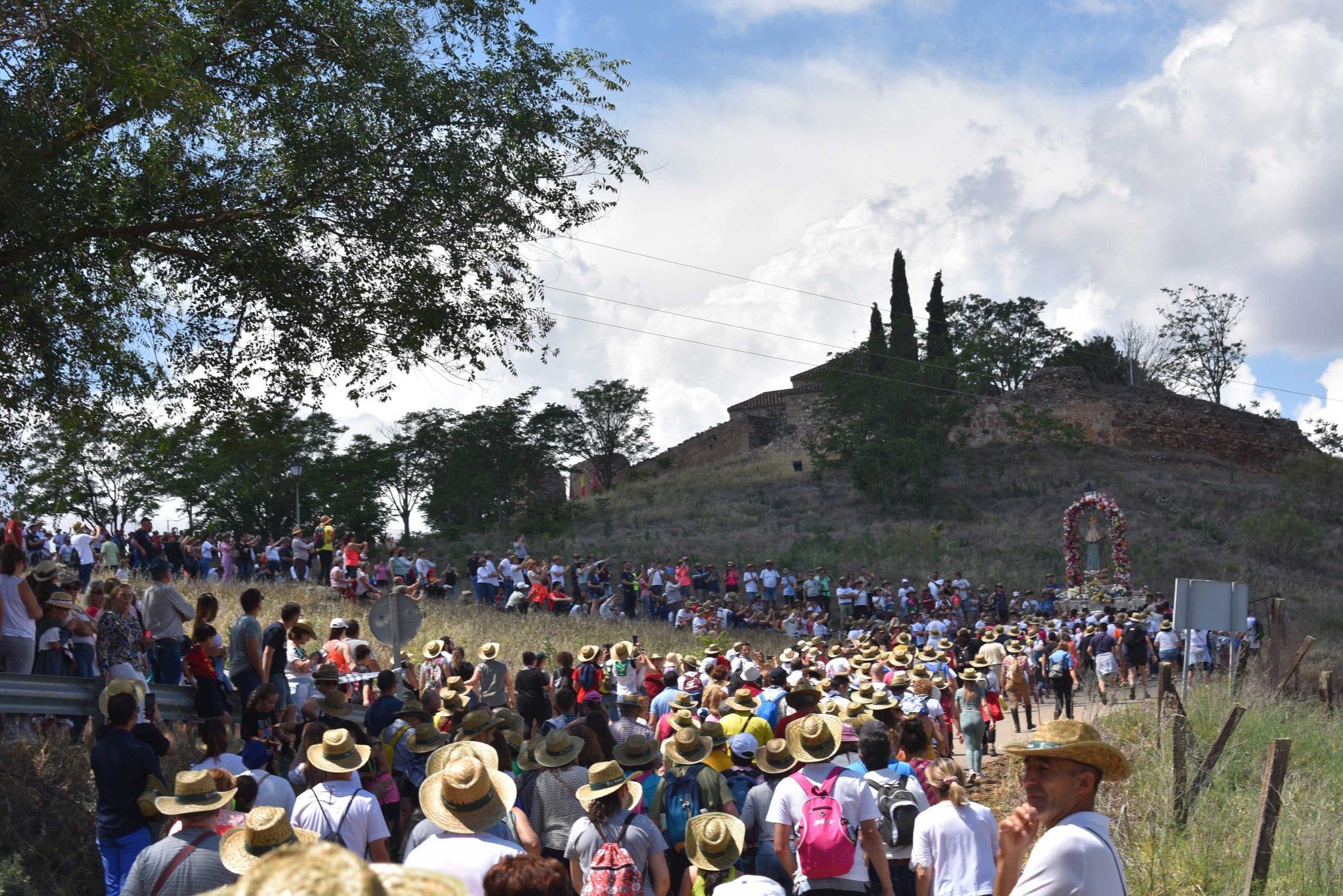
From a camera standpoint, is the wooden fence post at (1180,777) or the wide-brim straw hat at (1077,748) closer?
the wide-brim straw hat at (1077,748)

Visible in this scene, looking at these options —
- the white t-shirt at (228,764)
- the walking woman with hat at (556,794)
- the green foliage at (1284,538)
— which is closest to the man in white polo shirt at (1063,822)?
the walking woman with hat at (556,794)

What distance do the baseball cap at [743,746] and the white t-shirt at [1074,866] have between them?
4.30 meters

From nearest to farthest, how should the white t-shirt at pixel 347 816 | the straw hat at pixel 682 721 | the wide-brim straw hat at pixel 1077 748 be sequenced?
the wide-brim straw hat at pixel 1077 748 → the white t-shirt at pixel 347 816 → the straw hat at pixel 682 721

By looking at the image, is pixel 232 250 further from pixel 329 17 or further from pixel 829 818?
pixel 829 818

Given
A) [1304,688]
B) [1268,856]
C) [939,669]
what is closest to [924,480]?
[1304,688]

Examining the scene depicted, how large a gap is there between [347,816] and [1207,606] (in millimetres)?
13342

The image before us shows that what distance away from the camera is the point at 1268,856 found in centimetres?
816

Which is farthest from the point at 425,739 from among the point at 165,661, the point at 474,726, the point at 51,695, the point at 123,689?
the point at 165,661

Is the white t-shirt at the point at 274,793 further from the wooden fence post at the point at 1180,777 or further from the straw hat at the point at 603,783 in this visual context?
the wooden fence post at the point at 1180,777

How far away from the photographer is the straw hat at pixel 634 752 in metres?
7.83

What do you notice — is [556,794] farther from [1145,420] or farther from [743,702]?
[1145,420]

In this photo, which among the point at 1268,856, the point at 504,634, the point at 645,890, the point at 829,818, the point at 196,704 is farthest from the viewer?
the point at 504,634

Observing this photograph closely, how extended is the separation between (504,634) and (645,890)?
56.0 ft

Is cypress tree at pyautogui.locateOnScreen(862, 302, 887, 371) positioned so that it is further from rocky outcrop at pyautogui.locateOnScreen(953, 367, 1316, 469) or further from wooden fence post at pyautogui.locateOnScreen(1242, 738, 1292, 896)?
wooden fence post at pyautogui.locateOnScreen(1242, 738, 1292, 896)
